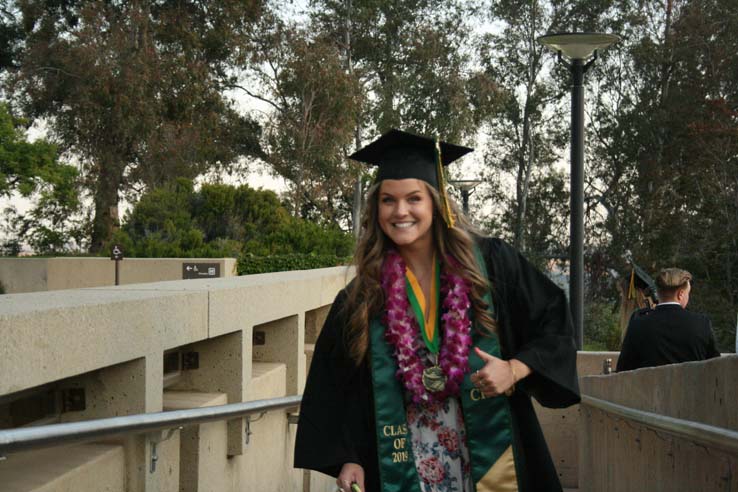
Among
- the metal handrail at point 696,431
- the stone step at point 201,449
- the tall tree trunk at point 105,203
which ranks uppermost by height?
the tall tree trunk at point 105,203

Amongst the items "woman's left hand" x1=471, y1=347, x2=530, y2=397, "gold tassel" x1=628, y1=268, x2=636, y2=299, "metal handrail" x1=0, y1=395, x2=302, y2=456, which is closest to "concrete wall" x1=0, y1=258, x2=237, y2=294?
"gold tassel" x1=628, y1=268, x2=636, y2=299

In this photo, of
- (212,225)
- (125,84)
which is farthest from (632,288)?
(125,84)

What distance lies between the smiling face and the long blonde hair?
3 cm

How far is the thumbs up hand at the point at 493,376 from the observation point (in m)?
3.05

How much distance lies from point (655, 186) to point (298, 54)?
12.8m

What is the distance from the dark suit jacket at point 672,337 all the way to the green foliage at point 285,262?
468 inches

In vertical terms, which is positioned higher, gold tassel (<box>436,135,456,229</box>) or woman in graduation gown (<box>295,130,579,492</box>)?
gold tassel (<box>436,135,456,229</box>)

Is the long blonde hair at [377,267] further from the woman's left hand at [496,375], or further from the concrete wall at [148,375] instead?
the concrete wall at [148,375]

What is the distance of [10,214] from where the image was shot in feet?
112

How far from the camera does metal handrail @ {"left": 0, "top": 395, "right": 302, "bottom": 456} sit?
2.50 m

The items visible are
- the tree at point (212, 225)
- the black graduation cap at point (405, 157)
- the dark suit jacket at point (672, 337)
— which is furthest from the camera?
the tree at point (212, 225)

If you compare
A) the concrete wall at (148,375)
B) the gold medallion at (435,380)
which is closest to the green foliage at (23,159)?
the concrete wall at (148,375)

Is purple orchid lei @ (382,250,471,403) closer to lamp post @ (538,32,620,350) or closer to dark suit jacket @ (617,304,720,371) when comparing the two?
dark suit jacket @ (617,304,720,371)

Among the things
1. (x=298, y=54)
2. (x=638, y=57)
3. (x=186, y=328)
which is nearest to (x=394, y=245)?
(x=186, y=328)
